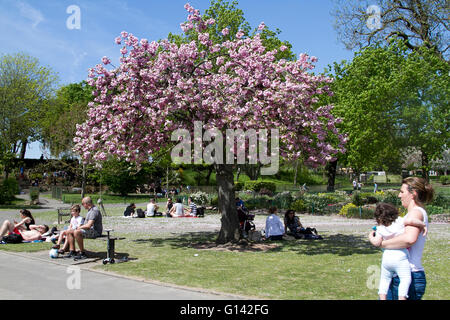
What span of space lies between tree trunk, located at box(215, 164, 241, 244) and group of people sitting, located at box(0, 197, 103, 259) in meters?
3.82

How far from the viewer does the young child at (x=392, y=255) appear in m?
4.85

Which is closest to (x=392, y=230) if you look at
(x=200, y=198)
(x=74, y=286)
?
(x=74, y=286)

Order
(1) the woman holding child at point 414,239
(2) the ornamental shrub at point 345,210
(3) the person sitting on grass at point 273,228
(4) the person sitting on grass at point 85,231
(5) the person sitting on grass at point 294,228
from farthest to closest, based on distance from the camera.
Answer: (2) the ornamental shrub at point 345,210 < (5) the person sitting on grass at point 294,228 < (3) the person sitting on grass at point 273,228 < (4) the person sitting on grass at point 85,231 < (1) the woman holding child at point 414,239

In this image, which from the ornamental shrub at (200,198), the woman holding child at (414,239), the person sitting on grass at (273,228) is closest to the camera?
the woman holding child at (414,239)

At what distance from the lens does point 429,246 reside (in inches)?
533

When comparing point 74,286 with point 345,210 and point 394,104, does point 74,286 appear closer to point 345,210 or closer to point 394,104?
point 345,210

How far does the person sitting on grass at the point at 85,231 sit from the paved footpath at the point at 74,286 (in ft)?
3.71

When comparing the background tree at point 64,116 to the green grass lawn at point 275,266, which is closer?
the green grass lawn at point 275,266

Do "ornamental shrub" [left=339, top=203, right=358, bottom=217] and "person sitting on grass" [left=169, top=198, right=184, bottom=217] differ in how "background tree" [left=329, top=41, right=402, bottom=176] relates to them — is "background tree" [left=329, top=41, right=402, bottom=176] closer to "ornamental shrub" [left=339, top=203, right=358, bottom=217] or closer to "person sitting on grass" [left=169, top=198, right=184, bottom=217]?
"ornamental shrub" [left=339, top=203, right=358, bottom=217]

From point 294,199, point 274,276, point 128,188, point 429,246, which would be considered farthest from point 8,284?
point 128,188

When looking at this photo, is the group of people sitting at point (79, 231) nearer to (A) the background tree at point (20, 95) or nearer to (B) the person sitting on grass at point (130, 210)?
(B) the person sitting on grass at point (130, 210)

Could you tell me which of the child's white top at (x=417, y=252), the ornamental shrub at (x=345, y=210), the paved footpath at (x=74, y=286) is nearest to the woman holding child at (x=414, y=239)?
the child's white top at (x=417, y=252)

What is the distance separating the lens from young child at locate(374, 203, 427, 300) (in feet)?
15.9
